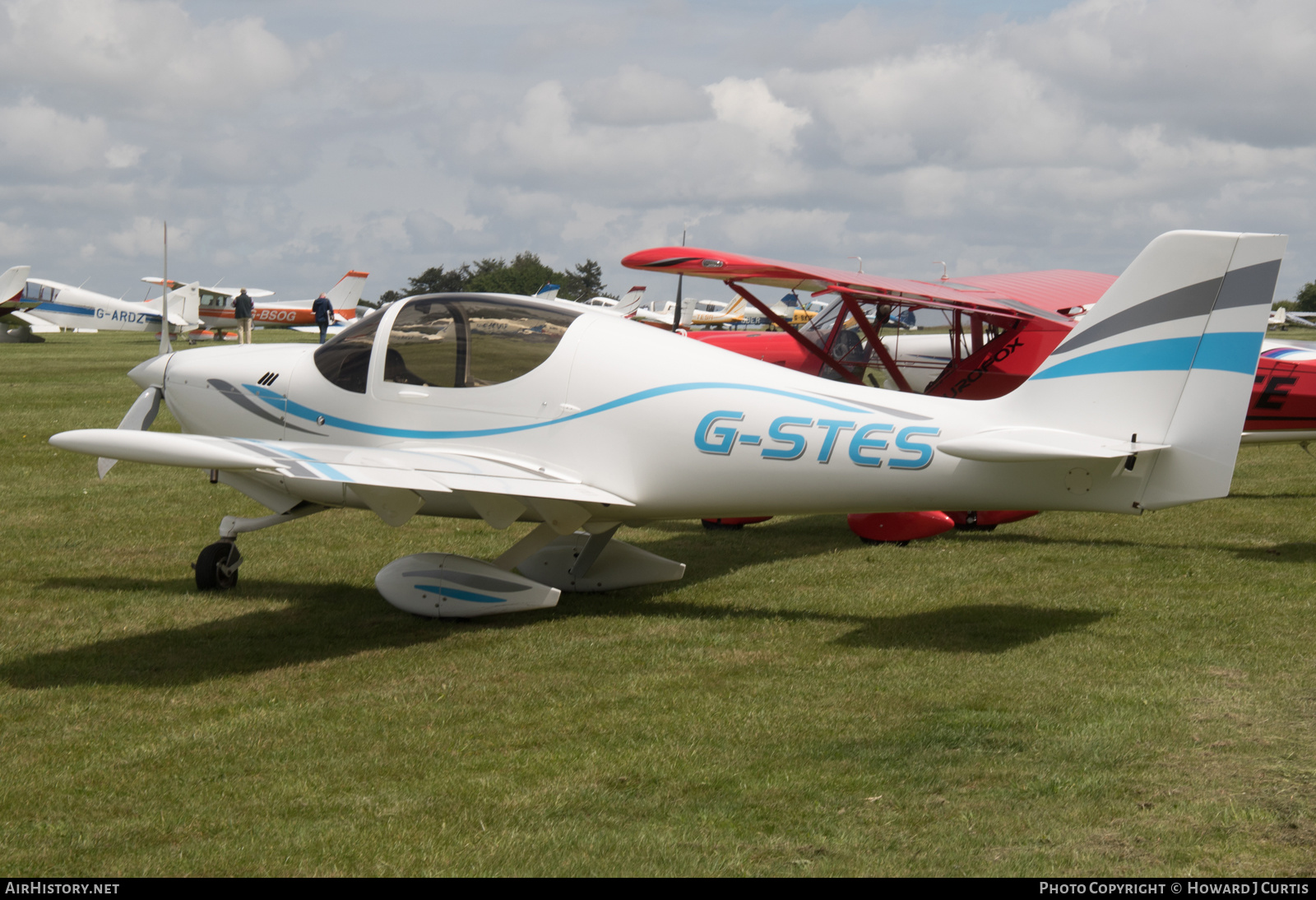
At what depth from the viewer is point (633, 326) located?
23.7 feet

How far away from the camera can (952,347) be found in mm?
10656

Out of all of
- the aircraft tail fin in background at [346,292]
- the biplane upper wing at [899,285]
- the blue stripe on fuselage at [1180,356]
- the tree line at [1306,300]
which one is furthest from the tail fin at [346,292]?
the tree line at [1306,300]

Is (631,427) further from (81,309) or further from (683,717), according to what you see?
(81,309)

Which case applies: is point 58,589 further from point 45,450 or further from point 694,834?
point 45,450

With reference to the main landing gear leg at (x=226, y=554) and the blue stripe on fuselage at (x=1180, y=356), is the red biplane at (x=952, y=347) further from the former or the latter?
the main landing gear leg at (x=226, y=554)

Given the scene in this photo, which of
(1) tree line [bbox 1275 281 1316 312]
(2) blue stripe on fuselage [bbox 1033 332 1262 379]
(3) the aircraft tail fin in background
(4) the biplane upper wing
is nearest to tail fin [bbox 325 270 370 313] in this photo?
(3) the aircraft tail fin in background

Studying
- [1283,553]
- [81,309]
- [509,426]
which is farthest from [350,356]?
[81,309]

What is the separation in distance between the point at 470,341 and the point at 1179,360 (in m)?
4.02

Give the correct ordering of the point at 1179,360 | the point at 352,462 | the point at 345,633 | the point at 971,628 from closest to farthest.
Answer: the point at 1179,360, the point at 352,462, the point at 971,628, the point at 345,633

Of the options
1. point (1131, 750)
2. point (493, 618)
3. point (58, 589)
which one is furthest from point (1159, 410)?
point (58, 589)

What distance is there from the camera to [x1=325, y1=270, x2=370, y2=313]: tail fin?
44.4 metres

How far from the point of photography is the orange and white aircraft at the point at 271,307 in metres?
43.4

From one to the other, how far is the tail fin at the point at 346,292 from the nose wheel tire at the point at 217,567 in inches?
1502

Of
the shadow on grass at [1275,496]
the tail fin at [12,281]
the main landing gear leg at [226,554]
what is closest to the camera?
the main landing gear leg at [226,554]
